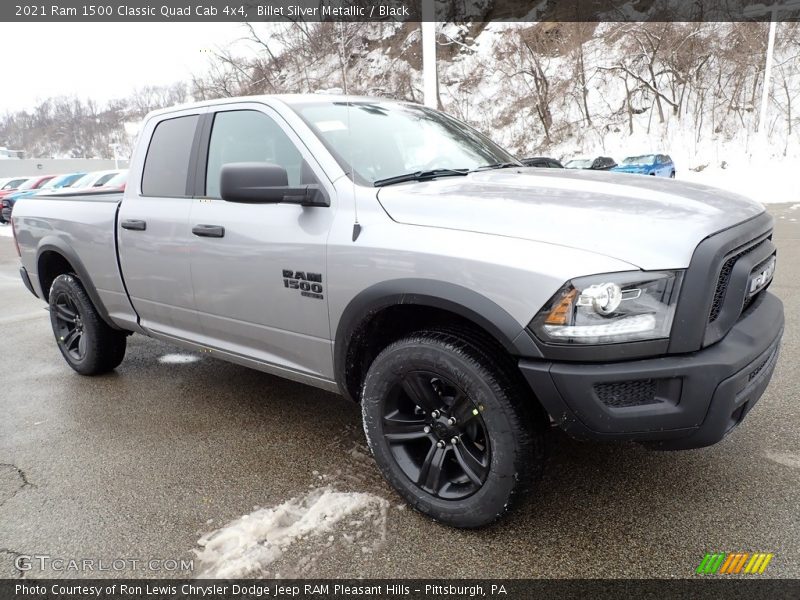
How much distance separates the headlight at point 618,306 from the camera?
193 cm

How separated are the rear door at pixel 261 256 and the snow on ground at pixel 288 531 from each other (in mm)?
623

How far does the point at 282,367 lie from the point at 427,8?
6.91m

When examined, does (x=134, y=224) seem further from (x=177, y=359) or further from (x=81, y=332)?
(x=177, y=359)

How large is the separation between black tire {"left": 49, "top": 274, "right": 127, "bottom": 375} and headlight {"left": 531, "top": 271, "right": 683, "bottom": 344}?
3.71m

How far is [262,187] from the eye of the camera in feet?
8.54

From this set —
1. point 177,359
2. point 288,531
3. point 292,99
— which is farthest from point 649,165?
point 288,531

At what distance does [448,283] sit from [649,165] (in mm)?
19029

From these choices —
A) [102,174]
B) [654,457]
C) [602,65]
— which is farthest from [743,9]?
[654,457]

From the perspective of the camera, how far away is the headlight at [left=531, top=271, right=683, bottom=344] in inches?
76.1

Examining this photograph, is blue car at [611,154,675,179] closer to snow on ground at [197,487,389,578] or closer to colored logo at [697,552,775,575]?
colored logo at [697,552,775,575]

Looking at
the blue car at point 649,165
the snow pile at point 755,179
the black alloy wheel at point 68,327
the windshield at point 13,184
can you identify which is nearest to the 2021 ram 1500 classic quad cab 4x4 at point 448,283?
the black alloy wheel at point 68,327

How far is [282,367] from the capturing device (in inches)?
121

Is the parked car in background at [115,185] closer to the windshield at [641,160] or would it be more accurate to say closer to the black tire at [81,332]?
the black tire at [81,332]

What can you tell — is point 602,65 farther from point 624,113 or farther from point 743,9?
point 743,9
